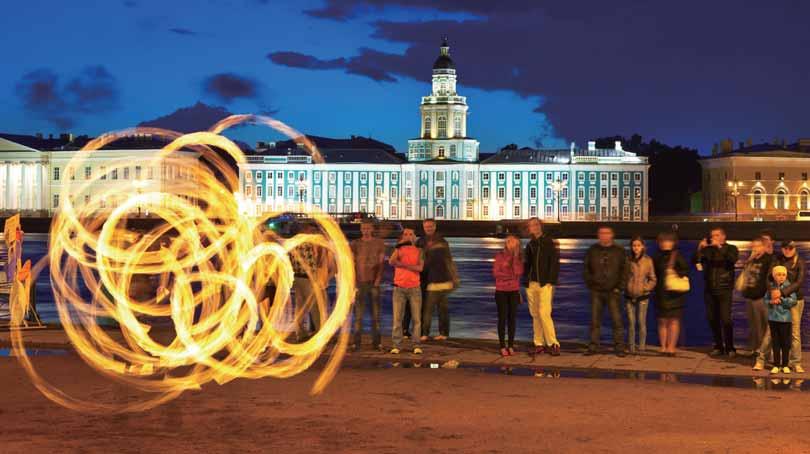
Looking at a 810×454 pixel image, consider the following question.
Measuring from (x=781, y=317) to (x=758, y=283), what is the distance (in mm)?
750

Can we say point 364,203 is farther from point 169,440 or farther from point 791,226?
point 169,440

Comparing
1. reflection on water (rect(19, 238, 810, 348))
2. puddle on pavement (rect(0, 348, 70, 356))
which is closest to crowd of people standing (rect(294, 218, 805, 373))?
reflection on water (rect(19, 238, 810, 348))

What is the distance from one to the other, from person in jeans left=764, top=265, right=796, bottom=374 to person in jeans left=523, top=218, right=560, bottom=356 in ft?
8.89

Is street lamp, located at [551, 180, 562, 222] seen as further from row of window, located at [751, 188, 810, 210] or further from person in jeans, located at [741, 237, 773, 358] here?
person in jeans, located at [741, 237, 773, 358]

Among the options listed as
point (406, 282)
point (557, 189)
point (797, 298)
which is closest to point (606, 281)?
point (797, 298)

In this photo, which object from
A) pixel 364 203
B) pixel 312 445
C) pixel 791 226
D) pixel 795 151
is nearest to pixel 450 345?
pixel 312 445

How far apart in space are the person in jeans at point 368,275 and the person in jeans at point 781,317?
16.5 feet

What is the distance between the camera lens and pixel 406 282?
15.0 metres

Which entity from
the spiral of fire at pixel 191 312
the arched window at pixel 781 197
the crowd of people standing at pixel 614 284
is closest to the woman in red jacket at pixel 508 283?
the crowd of people standing at pixel 614 284

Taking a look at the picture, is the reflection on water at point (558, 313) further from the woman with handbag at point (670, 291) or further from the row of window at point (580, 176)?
the row of window at point (580, 176)

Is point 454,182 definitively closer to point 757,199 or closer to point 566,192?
point 566,192

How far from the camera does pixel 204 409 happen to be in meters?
10.7

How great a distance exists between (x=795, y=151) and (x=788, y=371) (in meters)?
155

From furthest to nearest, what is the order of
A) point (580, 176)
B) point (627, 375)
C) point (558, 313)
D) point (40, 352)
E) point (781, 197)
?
point (781, 197) → point (580, 176) → point (558, 313) → point (40, 352) → point (627, 375)
